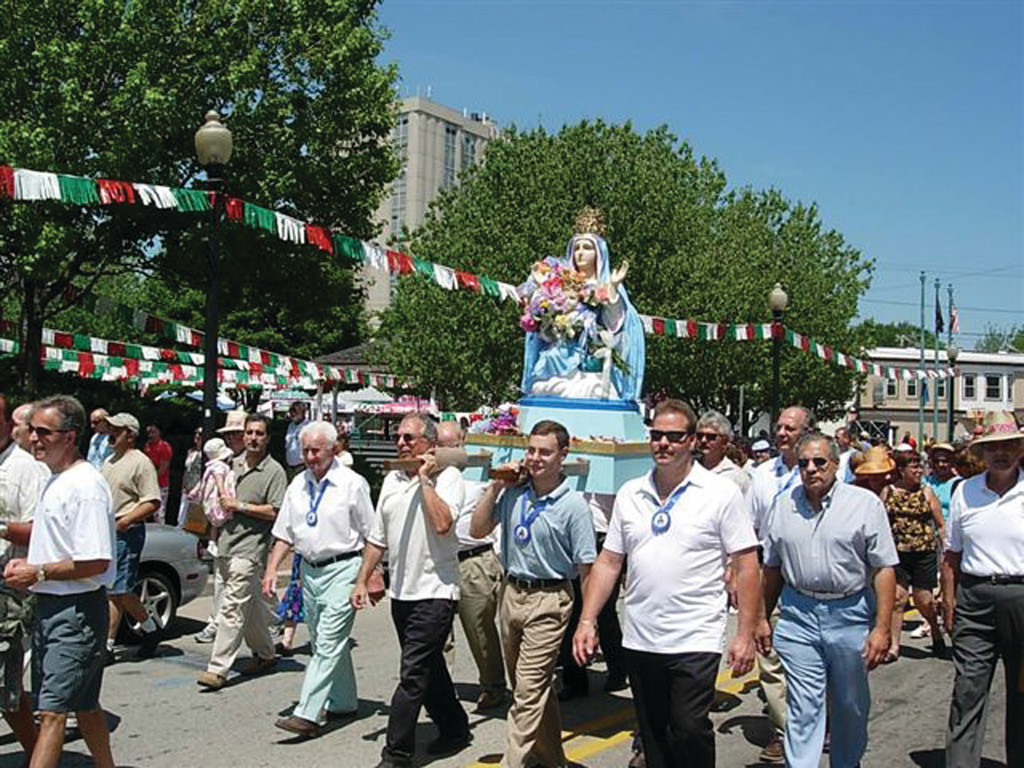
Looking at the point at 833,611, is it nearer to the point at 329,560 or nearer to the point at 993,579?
the point at 993,579

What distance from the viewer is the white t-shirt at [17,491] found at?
18.7 feet

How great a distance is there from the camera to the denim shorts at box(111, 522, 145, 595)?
25.8ft

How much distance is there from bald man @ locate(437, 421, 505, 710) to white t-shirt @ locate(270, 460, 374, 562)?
0.64 m

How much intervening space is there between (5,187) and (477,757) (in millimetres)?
7635

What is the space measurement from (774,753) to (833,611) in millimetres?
1581

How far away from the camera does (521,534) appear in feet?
19.3

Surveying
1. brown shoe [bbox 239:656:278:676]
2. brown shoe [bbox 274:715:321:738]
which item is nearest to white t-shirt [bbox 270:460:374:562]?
brown shoe [bbox 274:715:321:738]

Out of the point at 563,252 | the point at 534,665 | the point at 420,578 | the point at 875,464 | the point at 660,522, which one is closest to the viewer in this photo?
the point at 660,522

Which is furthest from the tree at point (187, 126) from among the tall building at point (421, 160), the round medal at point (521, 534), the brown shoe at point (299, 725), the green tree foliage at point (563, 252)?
the tall building at point (421, 160)

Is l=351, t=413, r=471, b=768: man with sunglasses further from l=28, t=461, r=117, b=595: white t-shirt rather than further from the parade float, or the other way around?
the parade float

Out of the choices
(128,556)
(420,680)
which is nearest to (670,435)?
(420,680)

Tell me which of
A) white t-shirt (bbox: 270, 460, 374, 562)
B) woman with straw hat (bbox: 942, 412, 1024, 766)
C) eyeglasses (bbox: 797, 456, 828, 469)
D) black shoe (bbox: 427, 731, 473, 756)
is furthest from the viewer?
white t-shirt (bbox: 270, 460, 374, 562)

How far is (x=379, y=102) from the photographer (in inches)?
785

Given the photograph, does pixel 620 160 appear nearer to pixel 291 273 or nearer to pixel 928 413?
pixel 291 273
